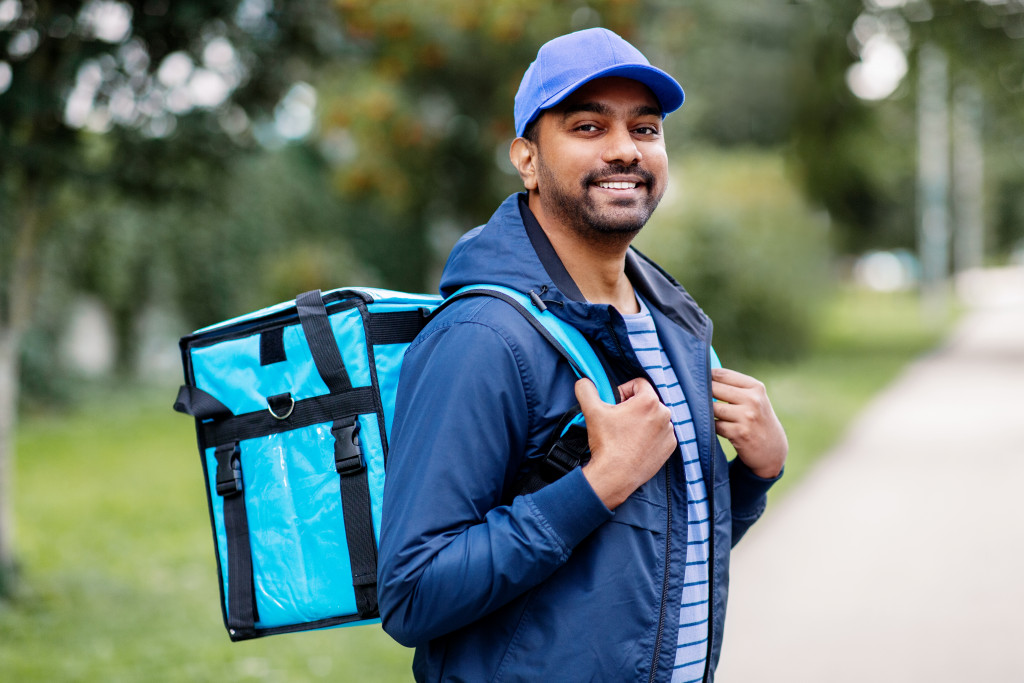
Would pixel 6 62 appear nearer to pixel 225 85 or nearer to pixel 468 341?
pixel 225 85

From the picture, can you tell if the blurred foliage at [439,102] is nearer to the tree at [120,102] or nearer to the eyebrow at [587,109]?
the tree at [120,102]

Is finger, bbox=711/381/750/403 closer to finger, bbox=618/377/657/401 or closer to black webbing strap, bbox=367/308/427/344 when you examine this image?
finger, bbox=618/377/657/401

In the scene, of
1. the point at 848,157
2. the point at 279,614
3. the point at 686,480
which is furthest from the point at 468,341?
the point at 848,157

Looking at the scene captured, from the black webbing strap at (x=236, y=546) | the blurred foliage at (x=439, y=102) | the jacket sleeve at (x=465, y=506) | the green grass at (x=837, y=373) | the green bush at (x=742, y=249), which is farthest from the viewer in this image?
the green bush at (x=742, y=249)

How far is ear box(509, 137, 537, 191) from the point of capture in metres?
1.83

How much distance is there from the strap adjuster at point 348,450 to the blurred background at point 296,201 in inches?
127

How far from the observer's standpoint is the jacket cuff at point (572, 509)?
1551 millimetres

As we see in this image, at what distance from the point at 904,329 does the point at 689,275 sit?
13317mm

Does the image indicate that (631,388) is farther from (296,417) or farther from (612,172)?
(296,417)

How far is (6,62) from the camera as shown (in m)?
4.89

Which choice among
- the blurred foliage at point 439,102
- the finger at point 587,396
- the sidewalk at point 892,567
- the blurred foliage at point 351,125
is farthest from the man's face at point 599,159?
the blurred foliage at point 439,102

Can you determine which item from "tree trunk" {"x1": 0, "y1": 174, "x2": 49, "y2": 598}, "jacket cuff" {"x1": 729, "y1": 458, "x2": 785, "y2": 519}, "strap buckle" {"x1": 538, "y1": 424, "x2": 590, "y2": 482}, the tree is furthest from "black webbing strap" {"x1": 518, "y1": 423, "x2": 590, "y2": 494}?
"tree trunk" {"x1": 0, "y1": 174, "x2": 49, "y2": 598}

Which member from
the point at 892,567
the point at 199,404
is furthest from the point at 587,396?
the point at 892,567

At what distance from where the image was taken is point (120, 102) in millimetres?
5316
